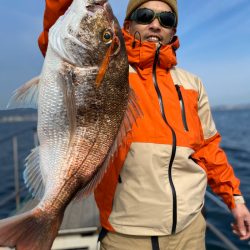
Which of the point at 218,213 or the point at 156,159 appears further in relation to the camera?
the point at 218,213

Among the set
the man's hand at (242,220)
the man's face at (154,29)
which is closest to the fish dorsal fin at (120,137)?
the man's face at (154,29)

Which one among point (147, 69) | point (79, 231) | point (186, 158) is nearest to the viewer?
point (186, 158)

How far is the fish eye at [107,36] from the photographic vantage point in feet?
6.31

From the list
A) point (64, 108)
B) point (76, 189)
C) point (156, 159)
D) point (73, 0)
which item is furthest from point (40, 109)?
point (156, 159)

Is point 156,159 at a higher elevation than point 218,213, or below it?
higher

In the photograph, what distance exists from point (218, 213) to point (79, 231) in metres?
4.84

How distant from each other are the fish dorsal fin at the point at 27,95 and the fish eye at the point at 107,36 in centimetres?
44

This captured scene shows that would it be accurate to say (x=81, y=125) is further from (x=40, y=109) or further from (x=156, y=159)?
(x=156, y=159)

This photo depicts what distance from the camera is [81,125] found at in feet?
6.13

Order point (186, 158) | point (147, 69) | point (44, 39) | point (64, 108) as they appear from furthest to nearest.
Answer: point (147, 69) → point (186, 158) → point (44, 39) → point (64, 108)

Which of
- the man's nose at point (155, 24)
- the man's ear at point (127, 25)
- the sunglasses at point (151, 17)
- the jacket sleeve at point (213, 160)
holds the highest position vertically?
the sunglasses at point (151, 17)

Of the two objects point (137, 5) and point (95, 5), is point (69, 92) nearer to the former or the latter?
point (95, 5)

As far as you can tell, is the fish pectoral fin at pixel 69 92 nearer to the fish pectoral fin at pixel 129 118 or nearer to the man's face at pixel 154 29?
the fish pectoral fin at pixel 129 118

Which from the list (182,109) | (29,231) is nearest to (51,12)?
(182,109)
